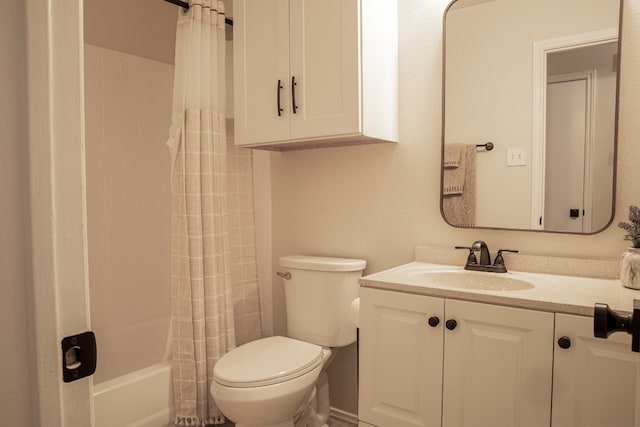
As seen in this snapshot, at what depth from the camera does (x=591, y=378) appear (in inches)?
43.3

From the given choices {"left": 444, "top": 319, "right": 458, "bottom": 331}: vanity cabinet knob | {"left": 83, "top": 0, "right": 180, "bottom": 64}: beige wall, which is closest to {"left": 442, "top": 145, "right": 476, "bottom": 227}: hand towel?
{"left": 444, "top": 319, "right": 458, "bottom": 331}: vanity cabinet knob

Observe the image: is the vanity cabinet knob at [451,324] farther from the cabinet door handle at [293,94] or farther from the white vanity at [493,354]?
the cabinet door handle at [293,94]

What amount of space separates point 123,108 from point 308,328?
170cm

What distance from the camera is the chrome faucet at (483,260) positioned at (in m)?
1.61

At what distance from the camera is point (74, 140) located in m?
0.65

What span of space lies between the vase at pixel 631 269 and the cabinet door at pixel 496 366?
37 cm

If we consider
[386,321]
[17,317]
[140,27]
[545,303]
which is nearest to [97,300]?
[140,27]

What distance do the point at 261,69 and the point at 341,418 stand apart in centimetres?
178

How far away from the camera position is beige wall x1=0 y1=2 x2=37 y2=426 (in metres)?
0.61

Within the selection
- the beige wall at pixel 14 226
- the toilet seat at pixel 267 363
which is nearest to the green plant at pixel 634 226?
the toilet seat at pixel 267 363

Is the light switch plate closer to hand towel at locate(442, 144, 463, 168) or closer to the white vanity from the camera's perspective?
hand towel at locate(442, 144, 463, 168)

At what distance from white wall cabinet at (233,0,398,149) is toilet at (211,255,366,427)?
635 mm

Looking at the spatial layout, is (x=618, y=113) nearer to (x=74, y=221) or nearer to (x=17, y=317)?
(x=74, y=221)

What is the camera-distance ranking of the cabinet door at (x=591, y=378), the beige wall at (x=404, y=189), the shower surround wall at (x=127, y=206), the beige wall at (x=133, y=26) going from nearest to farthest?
the cabinet door at (x=591, y=378) → the beige wall at (x=404, y=189) → the beige wall at (x=133, y=26) → the shower surround wall at (x=127, y=206)
